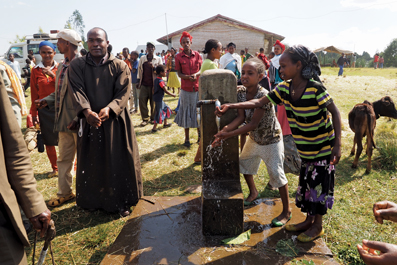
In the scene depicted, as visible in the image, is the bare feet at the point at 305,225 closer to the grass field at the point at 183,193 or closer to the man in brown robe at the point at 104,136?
the grass field at the point at 183,193

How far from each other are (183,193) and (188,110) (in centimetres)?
221

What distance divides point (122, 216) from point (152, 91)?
16.7ft

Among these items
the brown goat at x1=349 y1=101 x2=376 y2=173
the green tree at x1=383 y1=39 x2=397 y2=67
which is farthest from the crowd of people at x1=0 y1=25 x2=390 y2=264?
the green tree at x1=383 y1=39 x2=397 y2=67

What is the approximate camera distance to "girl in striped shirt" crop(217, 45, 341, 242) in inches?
107

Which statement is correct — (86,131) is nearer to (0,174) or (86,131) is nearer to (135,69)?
(0,174)

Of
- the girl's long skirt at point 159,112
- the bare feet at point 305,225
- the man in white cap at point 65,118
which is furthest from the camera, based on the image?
the girl's long skirt at point 159,112

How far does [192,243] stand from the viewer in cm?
290

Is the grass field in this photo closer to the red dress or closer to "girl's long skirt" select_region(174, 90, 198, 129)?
"girl's long skirt" select_region(174, 90, 198, 129)

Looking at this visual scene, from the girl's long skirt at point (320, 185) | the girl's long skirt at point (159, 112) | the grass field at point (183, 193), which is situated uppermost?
the girl's long skirt at point (159, 112)

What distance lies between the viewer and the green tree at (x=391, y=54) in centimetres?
4156

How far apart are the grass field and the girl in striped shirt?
1.74 ft

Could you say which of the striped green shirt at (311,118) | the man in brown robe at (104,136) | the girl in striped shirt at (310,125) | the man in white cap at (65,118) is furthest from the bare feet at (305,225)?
the man in white cap at (65,118)

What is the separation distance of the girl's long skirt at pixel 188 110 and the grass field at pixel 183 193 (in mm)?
656

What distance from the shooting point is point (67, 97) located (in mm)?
3900
